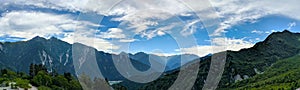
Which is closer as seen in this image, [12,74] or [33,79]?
[33,79]

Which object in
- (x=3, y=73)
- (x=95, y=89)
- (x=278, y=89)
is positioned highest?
(x=3, y=73)

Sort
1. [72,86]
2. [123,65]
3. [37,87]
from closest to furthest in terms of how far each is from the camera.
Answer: [123,65]
[37,87]
[72,86]

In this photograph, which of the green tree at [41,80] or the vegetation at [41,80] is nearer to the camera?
the vegetation at [41,80]

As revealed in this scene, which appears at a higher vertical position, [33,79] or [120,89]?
[33,79]

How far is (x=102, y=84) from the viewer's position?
414 feet

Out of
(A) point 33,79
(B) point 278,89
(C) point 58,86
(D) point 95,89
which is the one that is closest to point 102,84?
(D) point 95,89

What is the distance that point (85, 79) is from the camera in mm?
109875

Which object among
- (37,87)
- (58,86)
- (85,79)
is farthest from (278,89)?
(37,87)

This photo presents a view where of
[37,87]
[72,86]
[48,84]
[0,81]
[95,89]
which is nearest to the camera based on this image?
[0,81]

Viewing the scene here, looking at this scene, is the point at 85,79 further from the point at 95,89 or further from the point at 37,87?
the point at 37,87

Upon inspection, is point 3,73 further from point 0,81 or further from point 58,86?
point 0,81

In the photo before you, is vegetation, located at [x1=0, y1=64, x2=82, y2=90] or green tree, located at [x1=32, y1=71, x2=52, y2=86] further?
green tree, located at [x1=32, y1=71, x2=52, y2=86]

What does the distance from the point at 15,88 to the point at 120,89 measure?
79.8m

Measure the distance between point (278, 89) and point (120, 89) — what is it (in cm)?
7137
